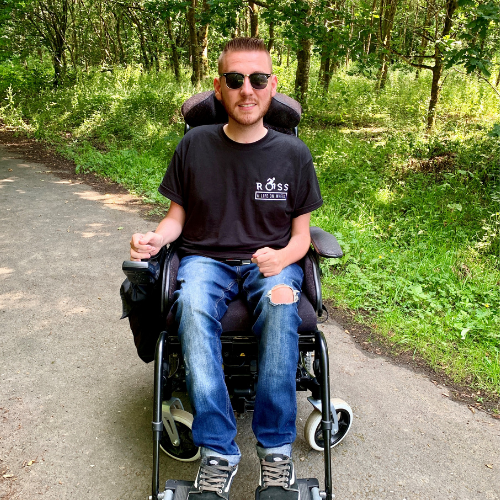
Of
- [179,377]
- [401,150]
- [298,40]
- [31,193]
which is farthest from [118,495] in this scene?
[298,40]

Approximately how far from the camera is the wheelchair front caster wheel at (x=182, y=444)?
2314 millimetres

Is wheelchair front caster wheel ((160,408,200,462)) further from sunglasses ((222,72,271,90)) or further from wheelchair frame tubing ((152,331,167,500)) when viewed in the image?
sunglasses ((222,72,271,90))

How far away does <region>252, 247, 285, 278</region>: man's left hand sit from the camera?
7.14ft

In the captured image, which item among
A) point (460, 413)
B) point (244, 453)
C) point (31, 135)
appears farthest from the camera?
point (31, 135)

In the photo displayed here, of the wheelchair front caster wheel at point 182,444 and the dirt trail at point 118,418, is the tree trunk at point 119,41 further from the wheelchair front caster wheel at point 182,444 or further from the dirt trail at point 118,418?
the wheelchair front caster wheel at point 182,444

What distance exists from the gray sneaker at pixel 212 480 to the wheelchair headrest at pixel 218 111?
1919 mm

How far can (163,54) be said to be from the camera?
19484 mm

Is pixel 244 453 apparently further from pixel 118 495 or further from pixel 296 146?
pixel 296 146

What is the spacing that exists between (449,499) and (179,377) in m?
1.40

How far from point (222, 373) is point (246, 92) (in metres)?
1.36

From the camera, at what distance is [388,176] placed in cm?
618

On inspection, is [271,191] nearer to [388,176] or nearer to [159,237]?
[159,237]

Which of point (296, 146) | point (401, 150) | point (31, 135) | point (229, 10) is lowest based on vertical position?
point (31, 135)

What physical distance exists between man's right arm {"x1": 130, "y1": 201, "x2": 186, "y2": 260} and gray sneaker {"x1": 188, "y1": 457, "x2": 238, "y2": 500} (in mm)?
943
